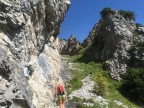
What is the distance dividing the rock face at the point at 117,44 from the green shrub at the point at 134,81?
210cm

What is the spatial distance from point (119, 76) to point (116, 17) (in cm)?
969

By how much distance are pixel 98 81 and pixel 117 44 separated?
10194 millimetres

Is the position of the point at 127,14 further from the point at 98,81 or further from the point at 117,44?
the point at 98,81

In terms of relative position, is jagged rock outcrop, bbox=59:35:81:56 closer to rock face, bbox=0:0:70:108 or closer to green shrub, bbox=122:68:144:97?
green shrub, bbox=122:68:144:97

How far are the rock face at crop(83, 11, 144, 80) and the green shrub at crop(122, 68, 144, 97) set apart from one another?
2.10 metres

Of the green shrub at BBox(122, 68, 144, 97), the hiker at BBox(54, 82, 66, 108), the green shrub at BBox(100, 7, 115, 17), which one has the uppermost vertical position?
the green shrub at BBox(100, 7, 115, 17)

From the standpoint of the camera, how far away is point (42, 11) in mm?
27234

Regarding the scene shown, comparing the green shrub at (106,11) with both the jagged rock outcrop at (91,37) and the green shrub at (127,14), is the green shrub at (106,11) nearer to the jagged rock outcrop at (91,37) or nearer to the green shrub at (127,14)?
the green shrub at (127,14)

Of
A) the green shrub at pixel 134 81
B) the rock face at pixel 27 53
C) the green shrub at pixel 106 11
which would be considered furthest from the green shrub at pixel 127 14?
the rock face at pixel 27 53

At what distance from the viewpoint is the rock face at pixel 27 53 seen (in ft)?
57.2

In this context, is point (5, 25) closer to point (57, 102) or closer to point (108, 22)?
point (57, 102)

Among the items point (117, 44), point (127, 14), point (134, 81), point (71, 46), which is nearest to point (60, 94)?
point (134, 81)

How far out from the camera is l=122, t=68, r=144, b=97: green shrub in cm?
3703

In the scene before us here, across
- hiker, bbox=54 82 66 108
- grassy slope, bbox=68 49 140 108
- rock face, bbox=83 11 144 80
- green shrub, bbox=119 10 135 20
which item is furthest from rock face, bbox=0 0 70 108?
green shrub, bbox=119 10 135 20
